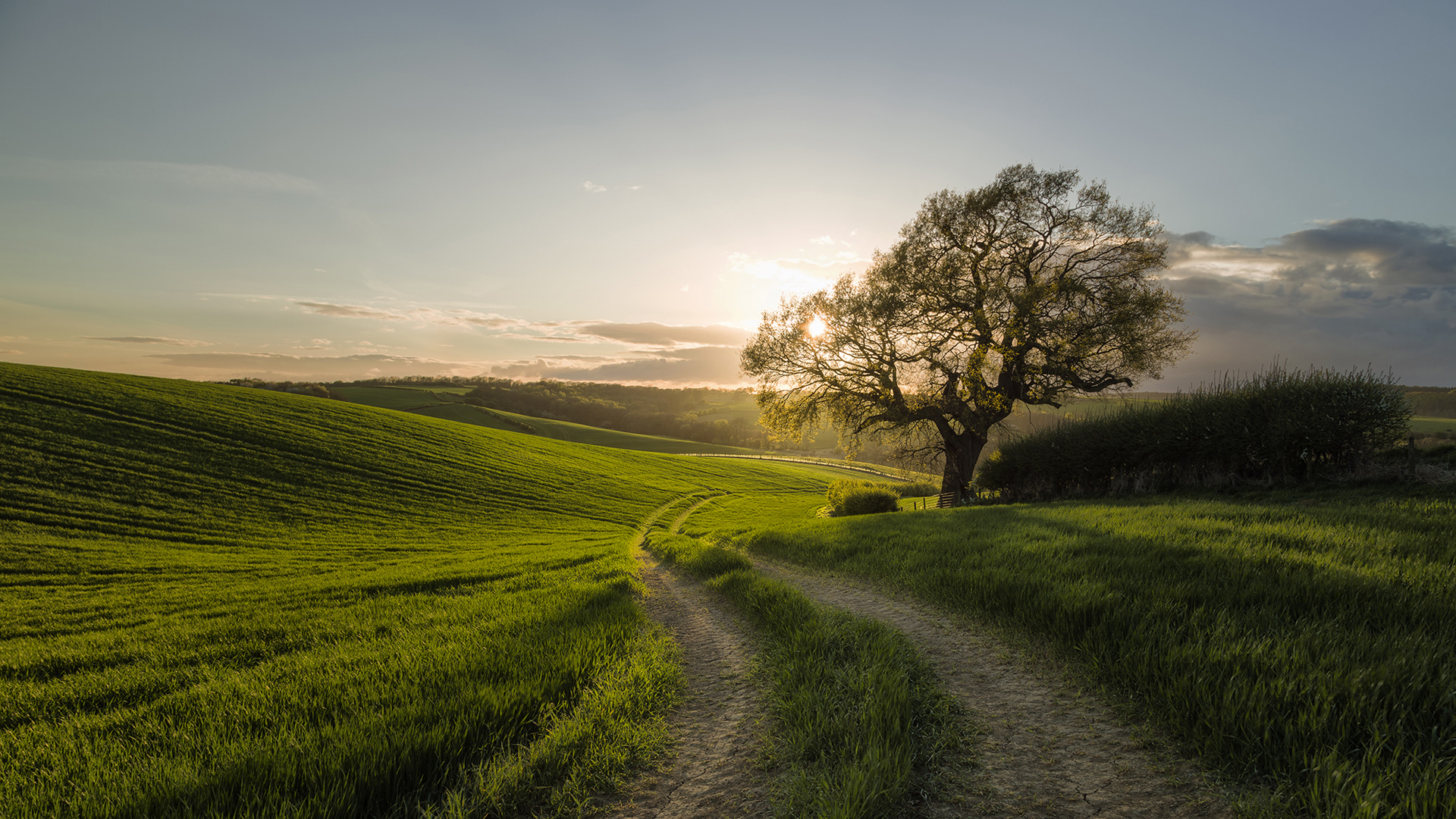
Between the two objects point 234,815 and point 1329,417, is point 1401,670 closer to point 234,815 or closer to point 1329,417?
point 234,815

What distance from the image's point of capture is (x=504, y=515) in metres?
29.6

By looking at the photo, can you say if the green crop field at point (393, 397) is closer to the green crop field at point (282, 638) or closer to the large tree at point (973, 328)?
the green crop field at point (282, 638)

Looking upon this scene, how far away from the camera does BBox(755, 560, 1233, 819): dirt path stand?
2.99 metres

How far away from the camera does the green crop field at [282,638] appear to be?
10.9 ft

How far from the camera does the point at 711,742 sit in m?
4.27

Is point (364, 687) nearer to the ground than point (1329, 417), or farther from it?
nearer to the ground

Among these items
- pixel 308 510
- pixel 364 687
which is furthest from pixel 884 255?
pixel 308 510

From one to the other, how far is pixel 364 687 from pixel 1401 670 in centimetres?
817

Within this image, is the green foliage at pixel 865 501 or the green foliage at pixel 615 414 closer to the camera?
the green foliage at pixel 865 501

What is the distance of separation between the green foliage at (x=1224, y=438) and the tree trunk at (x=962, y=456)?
304cm

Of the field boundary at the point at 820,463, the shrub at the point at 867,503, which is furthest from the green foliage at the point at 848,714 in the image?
the field boundary at the point at 820,463

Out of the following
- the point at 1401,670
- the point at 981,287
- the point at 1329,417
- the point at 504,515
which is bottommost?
the point at 504,515

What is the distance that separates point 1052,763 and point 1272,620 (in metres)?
3.20

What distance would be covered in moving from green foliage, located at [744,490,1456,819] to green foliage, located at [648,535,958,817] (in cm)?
167
